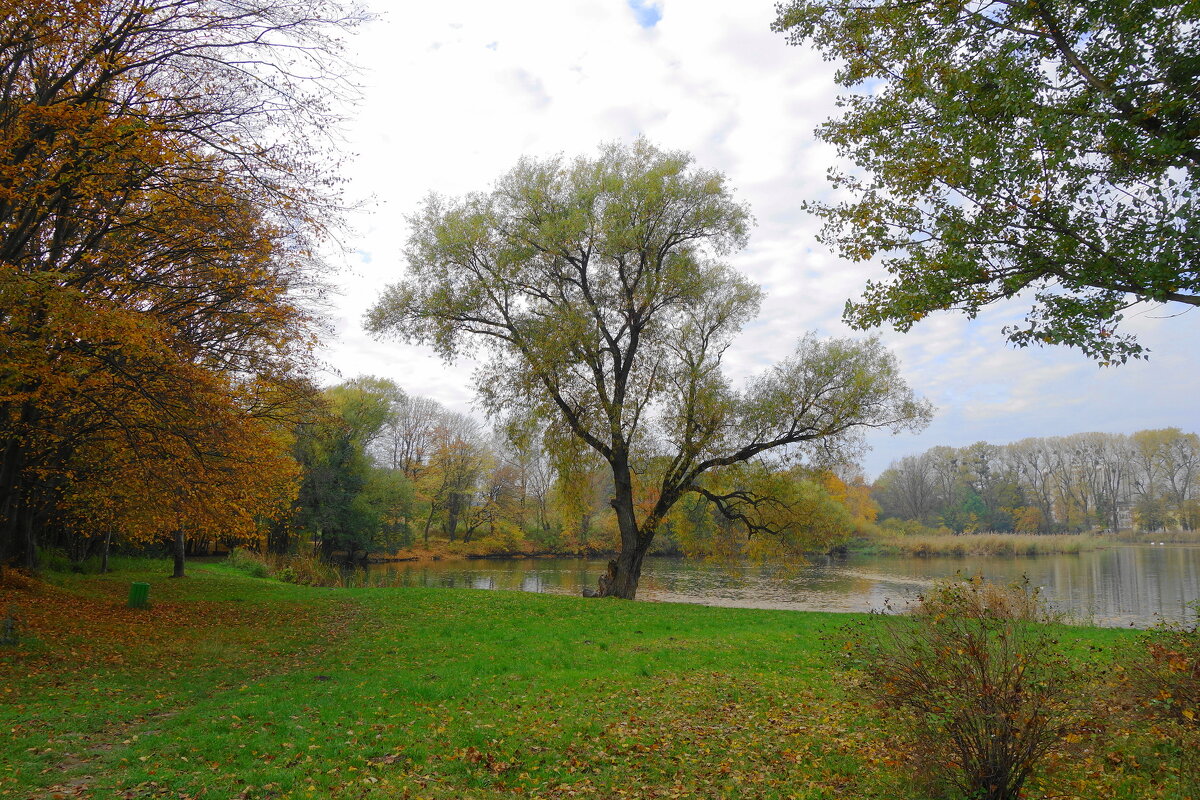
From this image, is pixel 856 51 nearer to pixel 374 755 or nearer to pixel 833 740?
pixel 833 740

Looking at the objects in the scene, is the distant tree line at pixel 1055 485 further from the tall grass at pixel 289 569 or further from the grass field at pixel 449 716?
the grass field at pixel 449 716

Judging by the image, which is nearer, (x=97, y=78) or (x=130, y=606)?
(x=97, y=78)

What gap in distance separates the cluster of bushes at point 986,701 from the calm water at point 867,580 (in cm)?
1105

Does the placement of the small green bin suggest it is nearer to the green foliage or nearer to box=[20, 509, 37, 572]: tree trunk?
box=[20, 509, 37, 572]: tree trunk

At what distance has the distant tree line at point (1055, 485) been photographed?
61.3 meters

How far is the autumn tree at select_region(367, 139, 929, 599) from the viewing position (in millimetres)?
16016

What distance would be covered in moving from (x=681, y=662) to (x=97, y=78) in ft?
34.7

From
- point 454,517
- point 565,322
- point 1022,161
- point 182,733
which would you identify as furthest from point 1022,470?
point 182,733

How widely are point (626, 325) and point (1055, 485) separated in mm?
71422

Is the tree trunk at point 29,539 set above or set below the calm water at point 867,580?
above

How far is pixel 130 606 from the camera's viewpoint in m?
12.5

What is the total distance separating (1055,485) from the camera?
68.3 meters

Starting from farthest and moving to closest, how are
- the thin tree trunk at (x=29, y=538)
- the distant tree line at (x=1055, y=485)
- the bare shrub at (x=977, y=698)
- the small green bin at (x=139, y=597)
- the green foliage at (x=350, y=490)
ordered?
the distant tree line at (x=1055, y=485)
the green foliage at (x=350, y=490)
the thin tree trunk at (x=29, y=538)
the small green bin at (x=139, y=597)
the bare shrub at (x=977, y=698)

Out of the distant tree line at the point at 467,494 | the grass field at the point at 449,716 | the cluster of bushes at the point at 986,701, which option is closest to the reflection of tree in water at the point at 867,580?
the distant tree line at the point at 467,494
